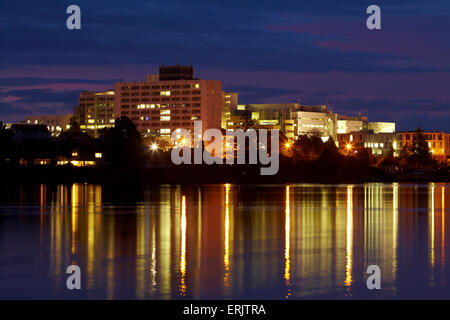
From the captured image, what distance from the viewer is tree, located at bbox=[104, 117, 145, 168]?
13550cm

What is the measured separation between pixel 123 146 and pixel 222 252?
10176cm

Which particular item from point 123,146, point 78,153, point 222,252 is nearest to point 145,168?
point 123,146

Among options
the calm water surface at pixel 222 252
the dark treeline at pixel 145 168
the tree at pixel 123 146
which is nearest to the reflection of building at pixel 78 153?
the dark treeline at pixel 145 168

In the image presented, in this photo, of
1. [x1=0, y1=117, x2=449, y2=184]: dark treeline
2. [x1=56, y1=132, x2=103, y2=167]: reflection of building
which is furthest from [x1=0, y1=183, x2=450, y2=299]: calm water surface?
[x1=56, y1=132, x2=103, y2=167]: reflection of building

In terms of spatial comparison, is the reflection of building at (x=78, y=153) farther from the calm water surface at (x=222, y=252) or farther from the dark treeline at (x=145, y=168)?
the calm water surface at (x=222, y=252)

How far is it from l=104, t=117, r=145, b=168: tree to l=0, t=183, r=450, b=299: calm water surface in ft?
241

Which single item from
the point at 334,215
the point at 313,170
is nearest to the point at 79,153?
the point at 313,170

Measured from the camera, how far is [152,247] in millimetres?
37062

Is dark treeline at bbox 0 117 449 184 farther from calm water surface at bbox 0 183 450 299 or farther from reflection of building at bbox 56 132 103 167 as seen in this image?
calm water surface at bbox 0 183 450 299

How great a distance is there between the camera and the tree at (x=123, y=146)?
136 metres

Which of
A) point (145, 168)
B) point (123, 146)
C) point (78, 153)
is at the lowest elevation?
point (145, 168)

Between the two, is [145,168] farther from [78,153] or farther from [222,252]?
[222,252]

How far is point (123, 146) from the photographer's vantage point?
445 ft
